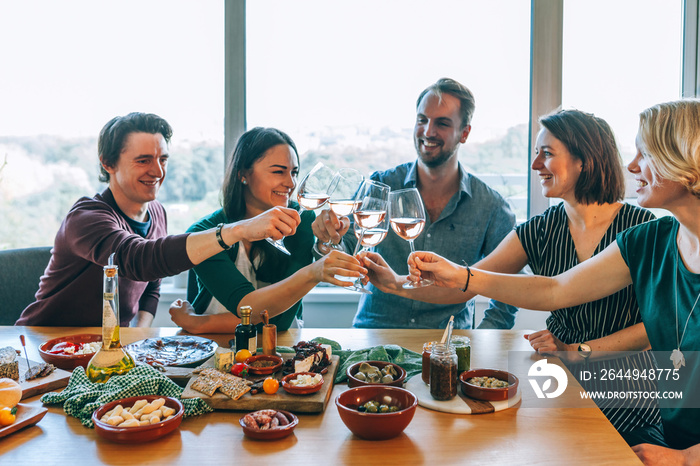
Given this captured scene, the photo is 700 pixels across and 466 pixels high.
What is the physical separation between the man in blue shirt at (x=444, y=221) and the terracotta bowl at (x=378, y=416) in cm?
133

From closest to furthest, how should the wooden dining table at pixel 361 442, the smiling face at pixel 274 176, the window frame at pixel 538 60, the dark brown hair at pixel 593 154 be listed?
the wooden dining table at pixel 361 442, the dark brown hair at pixel 593 154, the smiling face at pixel 274 176, the window frame at pixel 538 60

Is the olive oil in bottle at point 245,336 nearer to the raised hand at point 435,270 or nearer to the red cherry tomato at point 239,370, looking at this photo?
the red cherry tomato at point 239,370

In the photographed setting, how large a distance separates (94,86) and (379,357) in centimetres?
272

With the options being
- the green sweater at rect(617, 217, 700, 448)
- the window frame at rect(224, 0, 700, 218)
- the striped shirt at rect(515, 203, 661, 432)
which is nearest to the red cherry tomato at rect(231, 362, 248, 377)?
the striped shirt at rect(515, 203, 661, 432)

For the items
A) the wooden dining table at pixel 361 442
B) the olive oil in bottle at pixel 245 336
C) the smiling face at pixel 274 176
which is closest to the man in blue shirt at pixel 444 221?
the smiling face at pixel 274 176

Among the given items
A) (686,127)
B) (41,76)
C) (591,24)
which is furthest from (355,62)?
(686,127)

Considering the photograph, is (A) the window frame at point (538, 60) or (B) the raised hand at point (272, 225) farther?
Answer: (A) the window frame at point (538, 60)

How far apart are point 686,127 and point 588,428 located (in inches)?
32.2

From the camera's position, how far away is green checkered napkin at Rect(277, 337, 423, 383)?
150 centimetres

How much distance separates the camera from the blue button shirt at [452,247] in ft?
8.34

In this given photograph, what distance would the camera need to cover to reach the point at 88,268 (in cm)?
219

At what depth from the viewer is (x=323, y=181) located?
1566 mm

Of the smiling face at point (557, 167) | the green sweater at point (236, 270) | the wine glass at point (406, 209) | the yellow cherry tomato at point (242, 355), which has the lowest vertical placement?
the yellow cherry tomato at point (242, 355)

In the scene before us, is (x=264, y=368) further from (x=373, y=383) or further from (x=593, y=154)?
(x=593, y=154)
